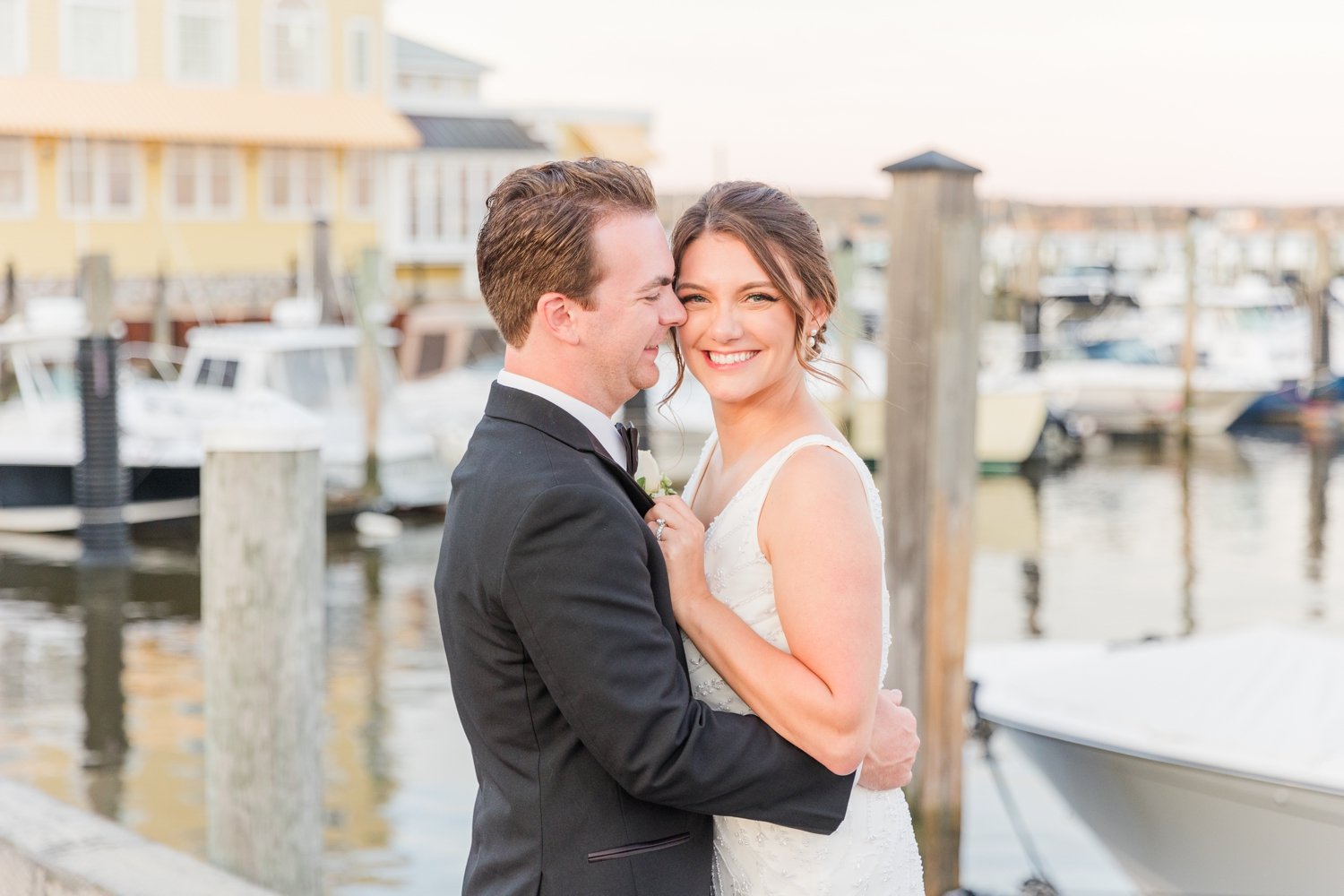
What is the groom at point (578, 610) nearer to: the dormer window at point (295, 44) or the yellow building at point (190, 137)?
the yellow building at point (190, 137)

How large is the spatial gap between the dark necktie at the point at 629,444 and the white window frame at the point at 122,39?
29667 millimetres

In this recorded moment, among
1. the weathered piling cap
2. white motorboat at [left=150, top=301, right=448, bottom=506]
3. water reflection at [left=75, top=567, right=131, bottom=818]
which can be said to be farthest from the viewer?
white motorboat at [left=150, top=301, right=448, bottom=506]

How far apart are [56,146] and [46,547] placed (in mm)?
16442

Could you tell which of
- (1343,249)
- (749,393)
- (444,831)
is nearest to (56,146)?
(444,831)

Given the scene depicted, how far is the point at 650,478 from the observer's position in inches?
92.0

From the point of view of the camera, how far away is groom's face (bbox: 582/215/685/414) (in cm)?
202

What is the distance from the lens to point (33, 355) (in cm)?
1633

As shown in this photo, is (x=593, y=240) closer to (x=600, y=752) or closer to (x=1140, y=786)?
(x=600, y=752)

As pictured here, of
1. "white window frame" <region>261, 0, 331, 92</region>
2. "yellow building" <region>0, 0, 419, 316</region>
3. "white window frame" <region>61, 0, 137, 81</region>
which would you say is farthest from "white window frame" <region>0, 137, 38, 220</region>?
"white window frame" <region>261, 0, 331, 92</region>

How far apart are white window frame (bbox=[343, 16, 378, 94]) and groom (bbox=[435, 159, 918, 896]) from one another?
31701mm

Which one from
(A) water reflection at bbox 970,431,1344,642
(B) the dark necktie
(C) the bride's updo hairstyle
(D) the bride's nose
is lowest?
(A) water reflection at bbox 970,431,1344,642

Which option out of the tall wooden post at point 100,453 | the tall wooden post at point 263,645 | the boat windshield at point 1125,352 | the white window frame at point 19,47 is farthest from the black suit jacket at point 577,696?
the white window frame at point 19,47

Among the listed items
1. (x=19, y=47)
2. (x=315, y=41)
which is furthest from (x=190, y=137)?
(x=315, y=41)

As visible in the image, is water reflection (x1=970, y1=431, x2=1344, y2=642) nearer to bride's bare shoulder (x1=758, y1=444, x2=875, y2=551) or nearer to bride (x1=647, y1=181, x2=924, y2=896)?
bride (x1=647, y1=181, x2=924, y2=896)
